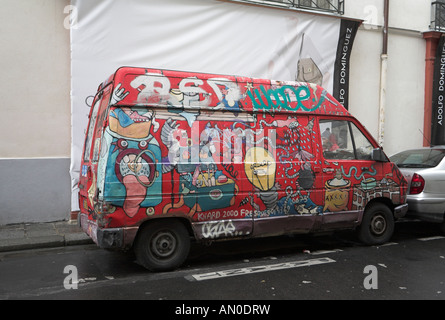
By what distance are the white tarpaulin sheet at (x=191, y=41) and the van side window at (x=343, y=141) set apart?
3730 millimetres

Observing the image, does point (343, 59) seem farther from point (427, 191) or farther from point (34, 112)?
point (34, 112)

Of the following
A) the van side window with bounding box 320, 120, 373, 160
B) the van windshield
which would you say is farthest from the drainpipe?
the van side window with bounding box 320, 120, 373, 160

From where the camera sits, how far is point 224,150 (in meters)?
5.18

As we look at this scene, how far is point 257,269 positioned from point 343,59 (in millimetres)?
6850

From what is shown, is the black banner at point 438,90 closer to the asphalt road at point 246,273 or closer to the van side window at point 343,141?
the asphalt road at point 246,273

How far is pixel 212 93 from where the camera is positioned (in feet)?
17.0

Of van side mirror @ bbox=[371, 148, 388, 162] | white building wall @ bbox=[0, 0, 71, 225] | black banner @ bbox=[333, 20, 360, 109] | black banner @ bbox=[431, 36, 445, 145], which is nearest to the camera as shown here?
van side mirror @ bbox=[371, 148, 388, 162]

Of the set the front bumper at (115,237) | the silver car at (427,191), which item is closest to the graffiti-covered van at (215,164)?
the front bumper at (115,237)

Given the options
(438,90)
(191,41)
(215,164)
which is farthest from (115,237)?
(438,90)

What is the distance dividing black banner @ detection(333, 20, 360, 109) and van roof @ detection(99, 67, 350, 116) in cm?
434

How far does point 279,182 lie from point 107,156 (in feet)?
7.47

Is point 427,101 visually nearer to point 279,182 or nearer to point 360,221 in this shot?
point 360,221

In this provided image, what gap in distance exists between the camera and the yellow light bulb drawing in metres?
5.30

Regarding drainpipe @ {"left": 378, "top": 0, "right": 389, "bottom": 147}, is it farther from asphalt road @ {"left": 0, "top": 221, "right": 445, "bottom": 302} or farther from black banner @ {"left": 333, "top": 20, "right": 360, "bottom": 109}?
asphalt road @ {"left": 0, "top": 221, "right": 445, "bottom": 302}
